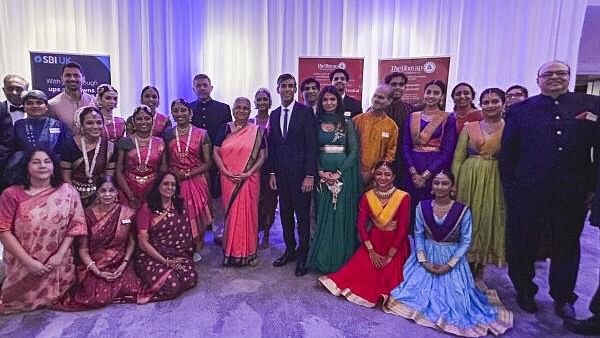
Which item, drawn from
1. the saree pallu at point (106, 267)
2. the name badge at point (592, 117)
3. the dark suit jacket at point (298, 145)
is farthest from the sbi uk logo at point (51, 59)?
the name badge at point (592, 117)

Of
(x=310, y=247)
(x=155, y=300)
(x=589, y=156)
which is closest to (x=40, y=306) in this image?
(x=155, y=300)

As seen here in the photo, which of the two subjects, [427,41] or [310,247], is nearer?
[310,247]

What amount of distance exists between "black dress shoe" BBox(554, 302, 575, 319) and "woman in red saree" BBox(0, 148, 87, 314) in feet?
9.49

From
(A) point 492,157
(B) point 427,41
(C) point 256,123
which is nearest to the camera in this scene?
(A) point 492,157

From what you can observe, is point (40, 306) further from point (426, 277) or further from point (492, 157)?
point (492, 157)

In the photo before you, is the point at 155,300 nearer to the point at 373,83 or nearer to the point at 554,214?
the point at 554,214

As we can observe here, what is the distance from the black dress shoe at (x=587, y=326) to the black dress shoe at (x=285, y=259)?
1.82 meters

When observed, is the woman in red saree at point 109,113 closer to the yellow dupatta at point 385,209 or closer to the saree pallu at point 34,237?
the saree pallu at point 34,237

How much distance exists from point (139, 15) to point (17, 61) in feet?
4.85

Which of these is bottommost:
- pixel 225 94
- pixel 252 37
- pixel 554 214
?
pixel 554 214

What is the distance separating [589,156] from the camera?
2.18 m

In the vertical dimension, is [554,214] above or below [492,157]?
below

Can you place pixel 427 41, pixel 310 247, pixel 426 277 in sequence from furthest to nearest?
pixel 427 41 < pixel 310 247 < pixel 426 277

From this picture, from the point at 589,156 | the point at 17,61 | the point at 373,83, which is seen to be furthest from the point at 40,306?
the point at 373,83
